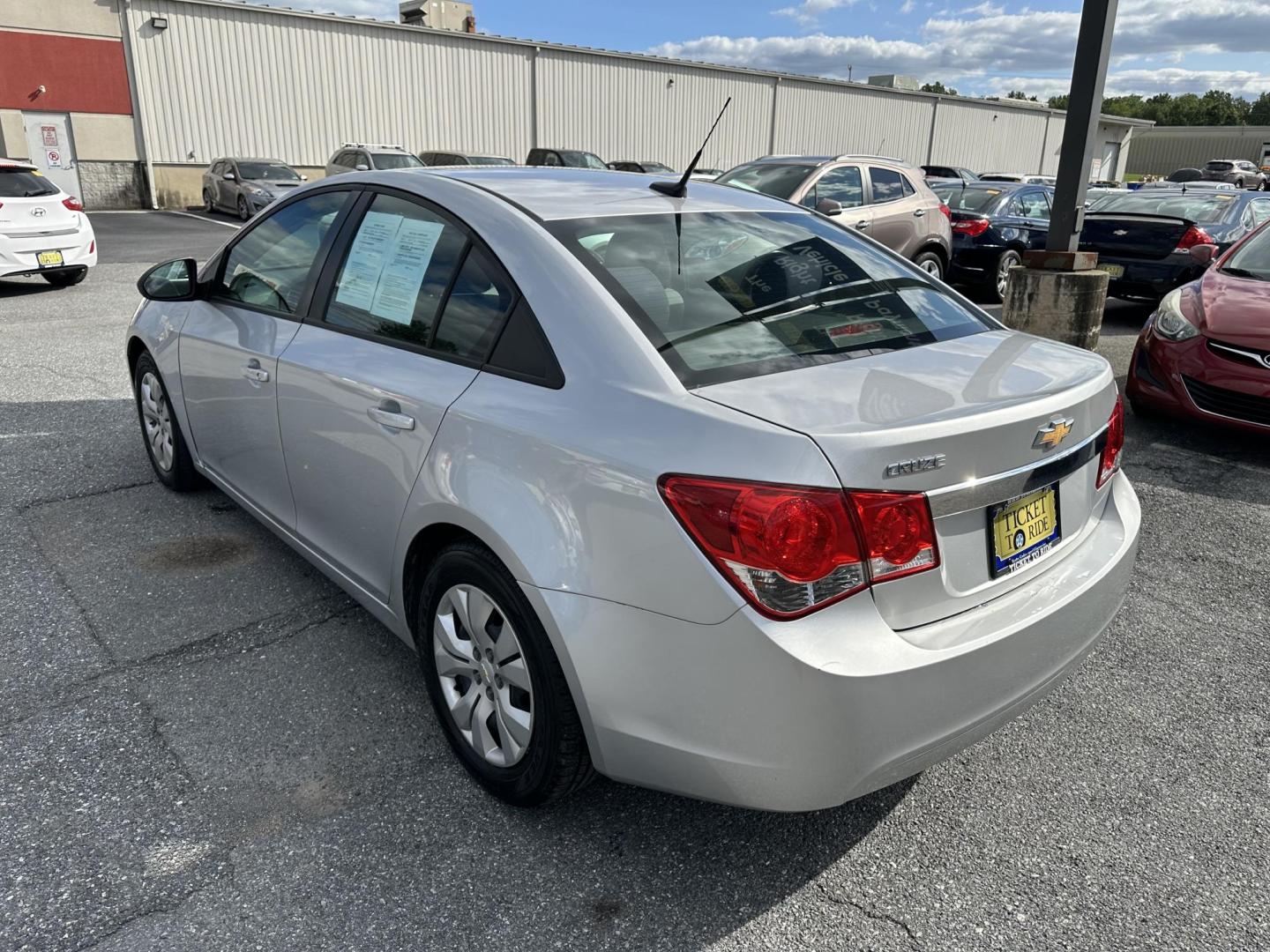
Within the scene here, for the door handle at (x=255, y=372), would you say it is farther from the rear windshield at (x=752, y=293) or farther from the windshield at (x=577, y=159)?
the windshield at (x=577, y=159)

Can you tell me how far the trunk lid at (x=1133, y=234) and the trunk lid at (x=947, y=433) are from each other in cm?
865

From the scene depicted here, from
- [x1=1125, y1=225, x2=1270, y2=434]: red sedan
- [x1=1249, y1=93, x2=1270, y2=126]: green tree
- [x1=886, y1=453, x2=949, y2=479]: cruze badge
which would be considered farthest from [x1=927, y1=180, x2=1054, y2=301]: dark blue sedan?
[x1=1249, y1=93, x2=1270, y2=126]: green tree

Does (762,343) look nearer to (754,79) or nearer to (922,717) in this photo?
(922,717)

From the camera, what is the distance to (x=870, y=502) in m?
1.85

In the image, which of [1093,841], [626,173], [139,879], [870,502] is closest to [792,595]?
[870,502]

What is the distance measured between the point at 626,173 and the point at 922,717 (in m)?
2.25

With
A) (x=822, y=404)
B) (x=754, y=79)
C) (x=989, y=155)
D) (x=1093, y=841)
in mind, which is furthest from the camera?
(x=989, y=155)

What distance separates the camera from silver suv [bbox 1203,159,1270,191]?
38.2 m

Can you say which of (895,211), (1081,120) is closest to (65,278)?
(895,211)

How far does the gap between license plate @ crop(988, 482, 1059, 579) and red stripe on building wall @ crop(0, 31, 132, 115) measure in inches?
1077

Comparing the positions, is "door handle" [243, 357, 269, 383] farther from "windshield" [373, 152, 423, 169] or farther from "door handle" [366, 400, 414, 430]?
"windshield" [373, 152, 423, 169]

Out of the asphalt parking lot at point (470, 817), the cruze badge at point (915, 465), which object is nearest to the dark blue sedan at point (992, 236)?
the asphalt parking lot at point (470, 817)

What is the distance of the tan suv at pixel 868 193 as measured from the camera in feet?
34.0

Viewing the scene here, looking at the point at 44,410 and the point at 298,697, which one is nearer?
the point at 298,697
